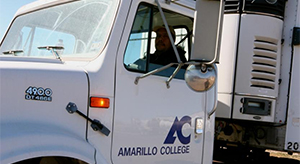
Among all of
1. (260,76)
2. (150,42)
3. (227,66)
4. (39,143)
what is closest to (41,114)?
(39,143)

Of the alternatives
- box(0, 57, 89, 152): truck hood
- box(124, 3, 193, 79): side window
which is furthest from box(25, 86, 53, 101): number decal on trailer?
box(124, 3, 193, 79): side window

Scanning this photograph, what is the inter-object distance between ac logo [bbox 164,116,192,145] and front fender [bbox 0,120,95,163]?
830mm

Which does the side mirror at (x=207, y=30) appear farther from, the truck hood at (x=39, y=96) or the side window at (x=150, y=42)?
the truck hood at (x=39, y=96)

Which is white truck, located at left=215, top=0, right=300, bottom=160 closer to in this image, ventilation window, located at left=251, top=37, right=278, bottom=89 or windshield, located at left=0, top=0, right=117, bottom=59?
ventilation window, located at left=251, top=37, right=278, bottom=89

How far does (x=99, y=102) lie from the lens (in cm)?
266

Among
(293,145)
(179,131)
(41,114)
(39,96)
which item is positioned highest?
(39,96)

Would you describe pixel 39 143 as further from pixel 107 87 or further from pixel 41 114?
pixel 107 87

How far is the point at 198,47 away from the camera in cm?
252

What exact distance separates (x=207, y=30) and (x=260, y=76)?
73.1 inches

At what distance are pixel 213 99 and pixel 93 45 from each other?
1354 millimetres

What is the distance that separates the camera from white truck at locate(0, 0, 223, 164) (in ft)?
7.77

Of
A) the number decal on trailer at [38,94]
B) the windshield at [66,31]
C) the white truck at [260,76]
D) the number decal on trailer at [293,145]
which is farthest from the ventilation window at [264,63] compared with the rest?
the number decal on trailer at [38,94]

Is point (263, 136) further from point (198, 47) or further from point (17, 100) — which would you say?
point (17, 100)

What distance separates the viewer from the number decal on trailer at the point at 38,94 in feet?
7.83
